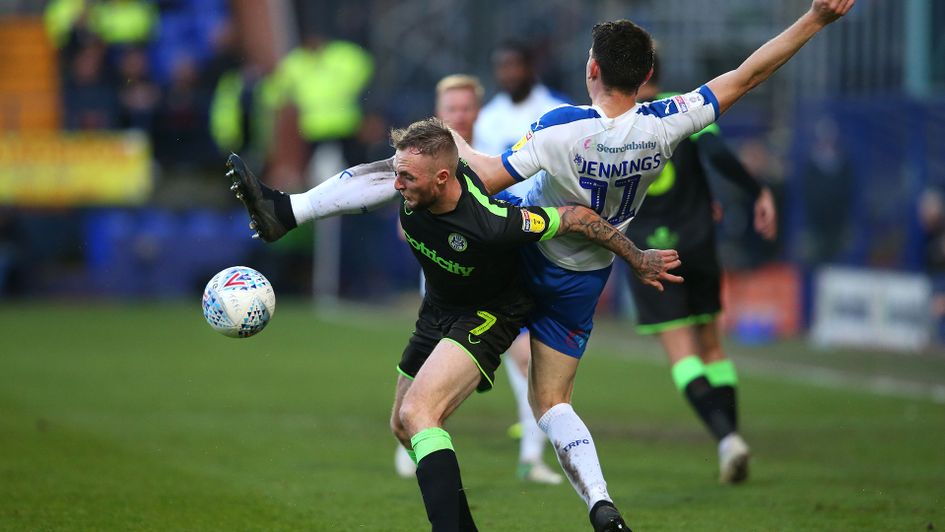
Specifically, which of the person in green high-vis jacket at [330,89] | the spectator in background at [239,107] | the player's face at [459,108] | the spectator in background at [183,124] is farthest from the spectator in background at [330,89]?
the player's face at [459,108]

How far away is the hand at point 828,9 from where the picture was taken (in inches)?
245

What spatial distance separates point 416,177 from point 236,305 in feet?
3.87

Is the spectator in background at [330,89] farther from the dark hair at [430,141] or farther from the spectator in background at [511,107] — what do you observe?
the dark hair at [430,141]

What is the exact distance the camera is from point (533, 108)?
9.84 metres

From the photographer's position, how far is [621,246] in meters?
6.17

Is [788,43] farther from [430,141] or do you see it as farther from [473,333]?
[473,333]

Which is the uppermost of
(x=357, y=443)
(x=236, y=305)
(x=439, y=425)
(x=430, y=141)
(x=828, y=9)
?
(x=828, y=9)

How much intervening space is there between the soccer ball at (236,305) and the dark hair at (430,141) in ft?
3.47

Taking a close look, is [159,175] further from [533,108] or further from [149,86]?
[533,108]

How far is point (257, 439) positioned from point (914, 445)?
4.57m

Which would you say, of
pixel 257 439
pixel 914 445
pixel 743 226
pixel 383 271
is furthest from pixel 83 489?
pixel 383 271

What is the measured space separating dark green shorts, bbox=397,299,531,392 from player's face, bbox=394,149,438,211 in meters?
0.62

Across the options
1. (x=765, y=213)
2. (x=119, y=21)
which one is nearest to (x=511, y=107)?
(x=765, y=213)

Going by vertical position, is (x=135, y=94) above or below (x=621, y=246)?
above
